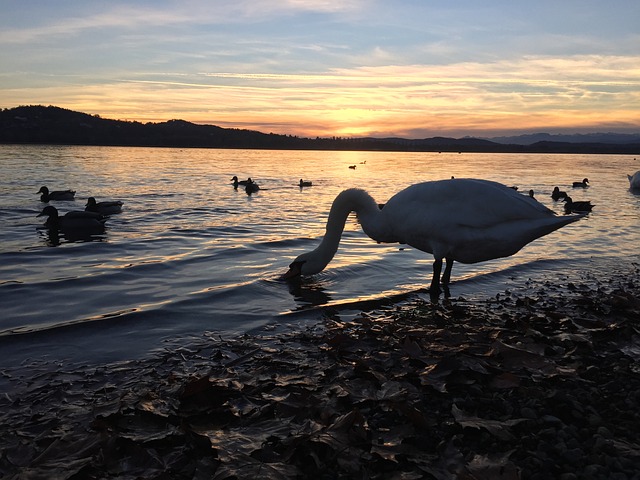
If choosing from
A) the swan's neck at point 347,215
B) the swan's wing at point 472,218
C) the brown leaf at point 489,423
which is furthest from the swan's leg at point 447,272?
the brown leaf at point 489,423

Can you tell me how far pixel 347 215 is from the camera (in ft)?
30.0

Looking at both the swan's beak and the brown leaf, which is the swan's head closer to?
the swan's beak

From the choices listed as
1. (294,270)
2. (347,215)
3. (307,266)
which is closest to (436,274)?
(347,215)

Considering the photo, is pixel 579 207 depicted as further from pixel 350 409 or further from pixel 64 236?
pixel 350 409

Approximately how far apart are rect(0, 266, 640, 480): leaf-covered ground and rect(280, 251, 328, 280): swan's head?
2572 millimetres

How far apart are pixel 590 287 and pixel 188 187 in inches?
979

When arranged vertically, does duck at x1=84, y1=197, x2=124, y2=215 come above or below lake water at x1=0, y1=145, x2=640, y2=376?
above

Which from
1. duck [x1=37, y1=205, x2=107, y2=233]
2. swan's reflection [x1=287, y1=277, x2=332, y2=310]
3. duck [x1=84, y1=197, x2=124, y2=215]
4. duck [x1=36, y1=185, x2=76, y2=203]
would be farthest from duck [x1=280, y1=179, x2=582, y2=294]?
duck [x1=36, y1=185, x2=76, y2=203]

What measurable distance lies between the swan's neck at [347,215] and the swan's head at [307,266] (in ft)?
0.28

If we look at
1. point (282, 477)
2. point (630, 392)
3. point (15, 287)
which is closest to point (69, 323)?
point (15, 287)

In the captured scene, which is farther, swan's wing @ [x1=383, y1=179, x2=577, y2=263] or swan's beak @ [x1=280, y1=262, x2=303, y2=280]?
swan's beak @ [x1=280, y1=262, x2=303, y2=280]

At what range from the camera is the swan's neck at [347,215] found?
30.0 feet

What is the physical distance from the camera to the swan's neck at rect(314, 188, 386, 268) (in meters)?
9.16

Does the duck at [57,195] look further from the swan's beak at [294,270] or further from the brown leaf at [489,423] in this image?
the brown leaf at [489,423]
